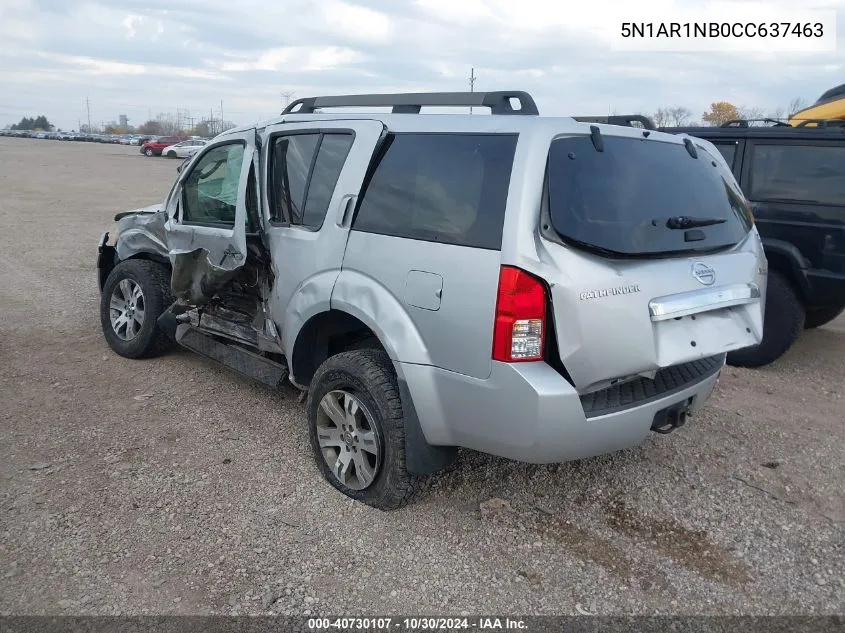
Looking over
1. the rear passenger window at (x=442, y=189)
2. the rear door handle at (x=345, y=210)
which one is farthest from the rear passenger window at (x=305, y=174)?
the rear passenger window at (x=442, y=189)

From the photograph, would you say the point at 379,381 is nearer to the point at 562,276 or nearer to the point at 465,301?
the point at 465,301

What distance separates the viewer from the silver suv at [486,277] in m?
2.72

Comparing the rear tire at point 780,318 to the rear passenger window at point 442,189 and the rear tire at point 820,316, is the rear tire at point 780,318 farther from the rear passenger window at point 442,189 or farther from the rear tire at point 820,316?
the rear passenger window at point 442,189

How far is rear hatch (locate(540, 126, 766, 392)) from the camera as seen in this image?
2707 mm

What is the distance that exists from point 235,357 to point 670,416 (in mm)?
2733

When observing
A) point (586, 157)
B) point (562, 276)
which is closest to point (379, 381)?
point (562, 276)

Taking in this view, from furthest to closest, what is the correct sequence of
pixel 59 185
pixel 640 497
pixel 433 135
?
pixel 59 185 → pixel 640 497 → pixel 433 135

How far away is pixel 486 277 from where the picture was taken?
2750mm

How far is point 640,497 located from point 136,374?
146 inches

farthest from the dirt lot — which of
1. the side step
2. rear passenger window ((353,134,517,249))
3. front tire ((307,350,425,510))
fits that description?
rear passenger window ((353,134,517,249))

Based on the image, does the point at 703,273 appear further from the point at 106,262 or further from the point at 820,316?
the point at 106,262

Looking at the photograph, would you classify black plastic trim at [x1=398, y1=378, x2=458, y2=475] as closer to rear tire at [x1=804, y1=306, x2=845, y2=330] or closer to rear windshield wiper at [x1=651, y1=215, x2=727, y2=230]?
rear windshield wiper at [x1=651, y1=215, x2=727, y2=230]

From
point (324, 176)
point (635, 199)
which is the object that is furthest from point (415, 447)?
point (324, 176)

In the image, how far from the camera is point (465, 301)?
281cm
